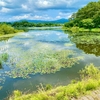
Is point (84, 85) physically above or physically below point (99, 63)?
above

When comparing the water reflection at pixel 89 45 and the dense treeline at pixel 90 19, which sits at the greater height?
the dense treeline at pixel 90 19

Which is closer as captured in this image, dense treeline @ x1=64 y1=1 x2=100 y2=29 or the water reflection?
the water reflection

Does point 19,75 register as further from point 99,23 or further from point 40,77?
point 99,23

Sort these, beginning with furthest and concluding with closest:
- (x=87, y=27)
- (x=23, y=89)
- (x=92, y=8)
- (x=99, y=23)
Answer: (x=92, y=8) → (x=87, y=27) → (x=99, y=23) → (x=23, y=89)

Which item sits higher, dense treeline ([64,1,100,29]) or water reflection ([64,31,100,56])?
dense treeline ([64,1,100,29])

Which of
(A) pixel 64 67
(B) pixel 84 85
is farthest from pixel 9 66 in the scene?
(B) pixel 84 85

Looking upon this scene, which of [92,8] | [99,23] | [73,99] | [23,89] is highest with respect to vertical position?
[92,8]

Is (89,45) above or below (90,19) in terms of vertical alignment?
below

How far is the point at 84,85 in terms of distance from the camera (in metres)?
6.21

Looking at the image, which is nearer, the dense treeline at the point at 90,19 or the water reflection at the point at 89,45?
the water reflection at the point at 89,45

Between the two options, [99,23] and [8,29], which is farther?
[8,29]

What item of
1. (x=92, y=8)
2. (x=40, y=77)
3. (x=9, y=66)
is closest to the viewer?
(x=40, y=77)

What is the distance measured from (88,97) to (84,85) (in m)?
0.94

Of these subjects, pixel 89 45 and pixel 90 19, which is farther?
pixel 90 19
